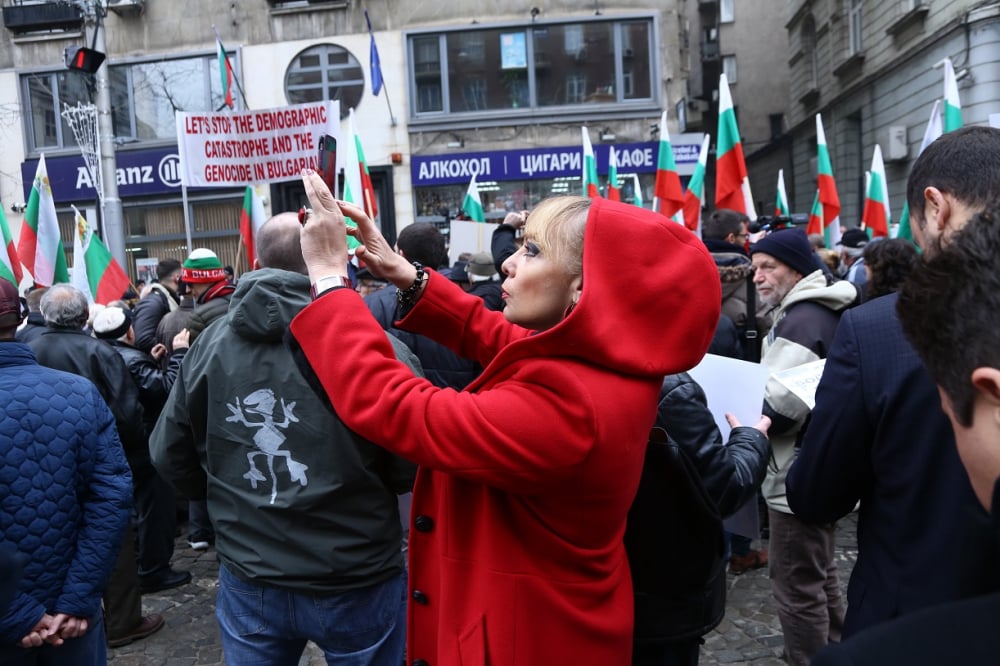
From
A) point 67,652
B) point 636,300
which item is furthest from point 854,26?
point 67,652

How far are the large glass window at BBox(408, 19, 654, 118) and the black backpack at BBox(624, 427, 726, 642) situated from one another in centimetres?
1577

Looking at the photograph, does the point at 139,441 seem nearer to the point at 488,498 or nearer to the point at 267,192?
the point at 488,498

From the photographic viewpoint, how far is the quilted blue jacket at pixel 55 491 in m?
2.47

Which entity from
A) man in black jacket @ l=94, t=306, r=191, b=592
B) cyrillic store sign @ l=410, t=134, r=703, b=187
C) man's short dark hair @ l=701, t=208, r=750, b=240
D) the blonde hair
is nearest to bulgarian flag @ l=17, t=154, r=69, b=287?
man in black jacket @ l=94, t=306, r=191, b=592

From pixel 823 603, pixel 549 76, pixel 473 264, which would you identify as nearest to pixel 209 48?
pixel 549 76

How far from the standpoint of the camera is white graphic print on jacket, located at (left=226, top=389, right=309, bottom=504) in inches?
91.7

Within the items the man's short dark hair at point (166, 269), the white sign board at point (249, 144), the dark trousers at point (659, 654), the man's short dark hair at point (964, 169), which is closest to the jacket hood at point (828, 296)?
the man's short dark hair at point (964, 169)

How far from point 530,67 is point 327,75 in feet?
13.9

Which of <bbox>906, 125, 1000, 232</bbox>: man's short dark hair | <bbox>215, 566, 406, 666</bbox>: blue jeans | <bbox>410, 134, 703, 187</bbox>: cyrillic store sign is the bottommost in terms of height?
<bbox>215, 566, 406, 666</bbox>: blue jeans

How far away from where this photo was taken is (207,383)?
2.38 m

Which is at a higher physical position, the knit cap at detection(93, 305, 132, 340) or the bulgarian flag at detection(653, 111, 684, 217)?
the bulgarian flag at detection(653, 111, 684, 217)

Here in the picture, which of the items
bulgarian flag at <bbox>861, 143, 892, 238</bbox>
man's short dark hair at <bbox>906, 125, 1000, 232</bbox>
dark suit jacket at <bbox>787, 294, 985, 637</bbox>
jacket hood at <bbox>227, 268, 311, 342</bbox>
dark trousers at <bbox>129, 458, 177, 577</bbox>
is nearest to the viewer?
dark suit jacket at <bbox>787, 294, 985, 637</bbox>

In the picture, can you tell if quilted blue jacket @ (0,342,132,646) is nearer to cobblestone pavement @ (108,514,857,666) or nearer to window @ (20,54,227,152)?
cobblestone pavement @ (108,514,857,666)

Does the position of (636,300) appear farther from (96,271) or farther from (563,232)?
(96,271)
